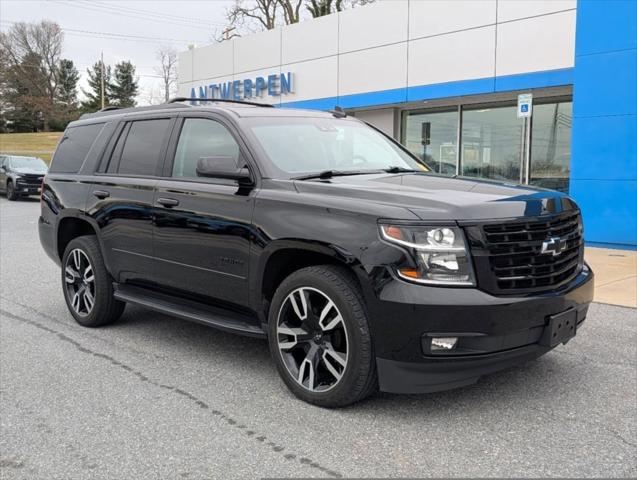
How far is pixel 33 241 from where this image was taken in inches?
494

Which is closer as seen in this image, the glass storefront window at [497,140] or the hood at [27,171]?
the glass storefront window at [497,140]

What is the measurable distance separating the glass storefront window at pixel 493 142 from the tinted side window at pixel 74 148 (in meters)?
11.1

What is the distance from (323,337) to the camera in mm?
3783

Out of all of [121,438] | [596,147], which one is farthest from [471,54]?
[121,438]

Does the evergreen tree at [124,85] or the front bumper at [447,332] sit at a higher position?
the evergreen tree at [124,85]

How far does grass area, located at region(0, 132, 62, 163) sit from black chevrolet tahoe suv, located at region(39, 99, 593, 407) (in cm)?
5415

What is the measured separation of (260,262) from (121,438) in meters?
1.34

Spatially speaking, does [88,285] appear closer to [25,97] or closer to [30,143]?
[30,143]

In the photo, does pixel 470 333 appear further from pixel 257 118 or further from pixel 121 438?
pixel 257 118

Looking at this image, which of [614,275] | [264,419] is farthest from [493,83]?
[264,419]

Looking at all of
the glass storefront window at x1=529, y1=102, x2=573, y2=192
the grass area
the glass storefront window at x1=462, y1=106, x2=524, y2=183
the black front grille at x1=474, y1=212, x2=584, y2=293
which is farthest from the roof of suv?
the grass area

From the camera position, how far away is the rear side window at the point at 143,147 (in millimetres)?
5172

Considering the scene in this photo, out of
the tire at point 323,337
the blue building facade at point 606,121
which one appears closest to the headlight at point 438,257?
the tire at point 323,337

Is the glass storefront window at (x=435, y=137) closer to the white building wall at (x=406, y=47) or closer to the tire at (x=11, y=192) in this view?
the white building wall at (x=406, y=47)
